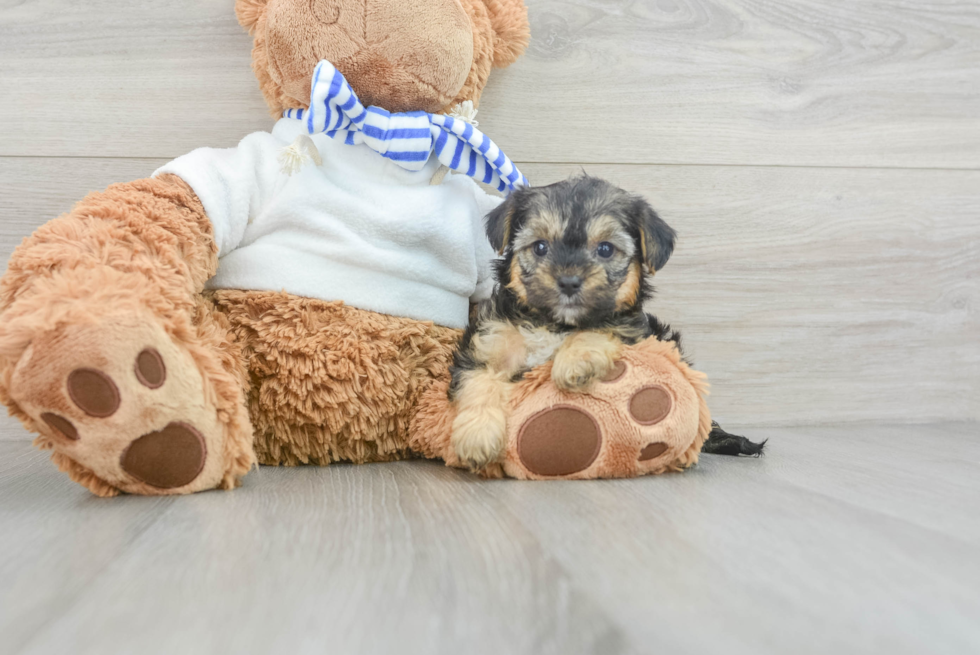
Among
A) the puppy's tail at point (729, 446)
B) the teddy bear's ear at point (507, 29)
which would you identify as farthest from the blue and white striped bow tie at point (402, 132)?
the puppy's tail at point (729, 446)

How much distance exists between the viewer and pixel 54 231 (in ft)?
4.33

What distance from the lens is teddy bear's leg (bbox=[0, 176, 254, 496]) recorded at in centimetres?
113

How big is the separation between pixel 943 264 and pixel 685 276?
911 mm

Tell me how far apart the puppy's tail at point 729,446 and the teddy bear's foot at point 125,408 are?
48.8 inches

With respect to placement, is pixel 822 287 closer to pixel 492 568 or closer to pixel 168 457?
pixel 492 568

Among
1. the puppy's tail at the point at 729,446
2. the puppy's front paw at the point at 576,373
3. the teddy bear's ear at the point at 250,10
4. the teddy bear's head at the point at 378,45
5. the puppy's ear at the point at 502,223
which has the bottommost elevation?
the puppy's tail at the point at 729,446

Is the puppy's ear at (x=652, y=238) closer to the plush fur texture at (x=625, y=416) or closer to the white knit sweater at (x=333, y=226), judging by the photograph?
the plush fur texture at (x=625, y=416)

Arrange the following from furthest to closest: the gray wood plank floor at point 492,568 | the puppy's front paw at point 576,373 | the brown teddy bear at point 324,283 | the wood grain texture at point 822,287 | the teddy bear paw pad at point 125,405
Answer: the wood grain texture at point 822,287, the puppy's front paw at point 576,373, the brown teddy bear at point 324,283, the teddy bear paw pad at point 125,405, the gray wood plank floor at point 492,568

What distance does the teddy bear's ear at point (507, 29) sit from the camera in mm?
1808

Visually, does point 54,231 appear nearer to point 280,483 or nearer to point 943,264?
point 280,483

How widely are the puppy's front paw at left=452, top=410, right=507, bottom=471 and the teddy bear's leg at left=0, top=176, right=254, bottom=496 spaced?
16.6 inches

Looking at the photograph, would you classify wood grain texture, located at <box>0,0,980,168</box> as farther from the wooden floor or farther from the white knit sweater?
the white knit sweater

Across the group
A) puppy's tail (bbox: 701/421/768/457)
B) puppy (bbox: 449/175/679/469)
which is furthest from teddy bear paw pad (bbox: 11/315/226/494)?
puppy's tail (bbox: 701/421/768/457)

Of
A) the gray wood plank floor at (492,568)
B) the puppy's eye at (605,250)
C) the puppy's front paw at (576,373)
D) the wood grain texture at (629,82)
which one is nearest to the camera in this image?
the gray wood plank floor at (492,568)
